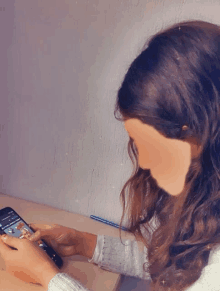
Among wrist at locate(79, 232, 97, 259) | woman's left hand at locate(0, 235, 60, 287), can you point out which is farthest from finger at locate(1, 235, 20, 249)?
wrist at locate(79, 232, 97, 259)

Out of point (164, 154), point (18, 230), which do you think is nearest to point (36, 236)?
point (18, 230)

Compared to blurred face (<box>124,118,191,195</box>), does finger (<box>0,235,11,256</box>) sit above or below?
below

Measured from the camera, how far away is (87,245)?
0.54 meters

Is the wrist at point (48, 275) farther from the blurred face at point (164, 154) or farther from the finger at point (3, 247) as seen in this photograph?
the blurred face at point (164, 154)

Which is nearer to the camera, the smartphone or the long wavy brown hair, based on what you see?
the long wavy brown hair

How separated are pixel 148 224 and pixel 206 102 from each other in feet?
1.00

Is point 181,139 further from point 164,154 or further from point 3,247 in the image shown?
point 3,247

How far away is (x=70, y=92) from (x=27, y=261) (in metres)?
0.34

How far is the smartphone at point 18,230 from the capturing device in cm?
51

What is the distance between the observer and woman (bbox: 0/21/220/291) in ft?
1.14

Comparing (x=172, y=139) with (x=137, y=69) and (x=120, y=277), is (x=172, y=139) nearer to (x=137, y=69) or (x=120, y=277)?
(x=137, y=69)

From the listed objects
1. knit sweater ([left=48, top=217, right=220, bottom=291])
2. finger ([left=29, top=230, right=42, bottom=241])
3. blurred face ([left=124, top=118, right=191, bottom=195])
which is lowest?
knit sweater ([left=48, top=217, right=220, bottom=291])

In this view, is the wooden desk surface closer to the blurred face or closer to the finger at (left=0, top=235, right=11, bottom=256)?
the finger at (left=0, top=235, right=11, bottom=256)

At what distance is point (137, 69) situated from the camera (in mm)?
373
